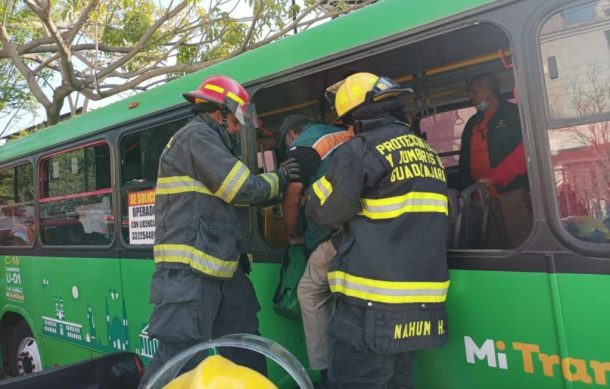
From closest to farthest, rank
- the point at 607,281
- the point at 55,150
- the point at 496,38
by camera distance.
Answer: the point at 607,281 < the point at 496,38 < the point at 55,150

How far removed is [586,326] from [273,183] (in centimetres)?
143

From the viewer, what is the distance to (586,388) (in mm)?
1784

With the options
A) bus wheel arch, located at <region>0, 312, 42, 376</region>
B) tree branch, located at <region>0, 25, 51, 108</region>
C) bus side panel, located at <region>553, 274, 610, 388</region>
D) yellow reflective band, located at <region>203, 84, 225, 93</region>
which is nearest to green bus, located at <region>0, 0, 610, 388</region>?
bus side panel, located at <region>553, 274, 610, 388</region>

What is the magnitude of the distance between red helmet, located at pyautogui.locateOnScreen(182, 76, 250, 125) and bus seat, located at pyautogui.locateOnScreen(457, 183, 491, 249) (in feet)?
3.89

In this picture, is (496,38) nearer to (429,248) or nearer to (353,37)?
(353,37)

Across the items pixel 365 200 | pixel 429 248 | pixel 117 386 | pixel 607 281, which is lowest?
pixel 117 386

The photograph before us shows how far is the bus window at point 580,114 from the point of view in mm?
1795

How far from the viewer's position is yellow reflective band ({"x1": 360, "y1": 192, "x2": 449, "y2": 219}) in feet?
6.59

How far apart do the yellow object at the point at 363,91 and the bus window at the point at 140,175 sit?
1467 mm

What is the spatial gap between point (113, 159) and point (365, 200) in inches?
94.0

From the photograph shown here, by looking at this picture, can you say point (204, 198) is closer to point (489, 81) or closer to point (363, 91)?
point (363, 91)

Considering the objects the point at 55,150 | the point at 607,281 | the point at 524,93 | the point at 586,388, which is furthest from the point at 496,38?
the point at 55,150

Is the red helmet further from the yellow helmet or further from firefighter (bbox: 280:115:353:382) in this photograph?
the yellow helmet

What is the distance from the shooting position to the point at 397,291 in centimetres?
196
